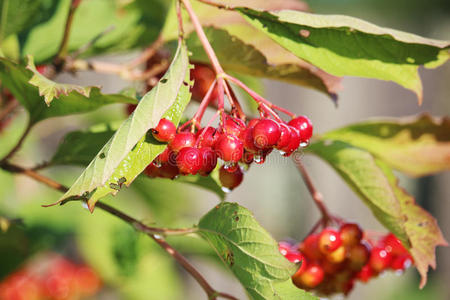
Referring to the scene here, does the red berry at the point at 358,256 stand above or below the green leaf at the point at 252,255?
below

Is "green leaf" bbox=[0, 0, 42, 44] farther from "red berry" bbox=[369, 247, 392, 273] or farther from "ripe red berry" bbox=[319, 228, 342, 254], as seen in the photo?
A: "red berry" bbox=[369, 247, 392, 273]

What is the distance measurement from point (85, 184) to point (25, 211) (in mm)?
1137

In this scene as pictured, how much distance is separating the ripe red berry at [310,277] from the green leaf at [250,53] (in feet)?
0.93

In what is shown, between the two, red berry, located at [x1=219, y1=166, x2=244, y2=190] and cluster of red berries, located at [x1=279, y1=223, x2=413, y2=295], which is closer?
red berry, located at [x1=219, y1=166, x2=244, y2=190]

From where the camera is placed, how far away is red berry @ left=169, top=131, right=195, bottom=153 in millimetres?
593

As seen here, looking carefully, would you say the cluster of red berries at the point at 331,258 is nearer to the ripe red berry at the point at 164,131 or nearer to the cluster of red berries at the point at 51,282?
the ripe red berry at the point at 164,131

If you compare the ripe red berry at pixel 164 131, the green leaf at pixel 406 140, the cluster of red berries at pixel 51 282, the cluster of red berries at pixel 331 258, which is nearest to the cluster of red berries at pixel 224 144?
the ripe red berry at pixel 164 131

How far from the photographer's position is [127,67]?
1005mm

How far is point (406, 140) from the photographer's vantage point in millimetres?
1014

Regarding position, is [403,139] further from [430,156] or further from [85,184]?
[85,184]

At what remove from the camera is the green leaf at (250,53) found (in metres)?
0.79

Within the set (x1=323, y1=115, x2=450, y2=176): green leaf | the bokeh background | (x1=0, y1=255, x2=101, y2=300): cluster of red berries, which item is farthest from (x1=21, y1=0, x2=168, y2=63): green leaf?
(x1=0, y1=255, x2=101, y2=300): cluster of red berries

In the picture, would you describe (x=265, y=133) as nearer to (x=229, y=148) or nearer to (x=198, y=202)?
(x=229, y=148)

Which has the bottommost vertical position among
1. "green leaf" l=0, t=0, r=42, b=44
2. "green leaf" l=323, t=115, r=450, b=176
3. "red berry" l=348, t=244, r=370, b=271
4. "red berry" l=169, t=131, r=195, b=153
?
"red berry" l=348, t=244, r=370, b=271
